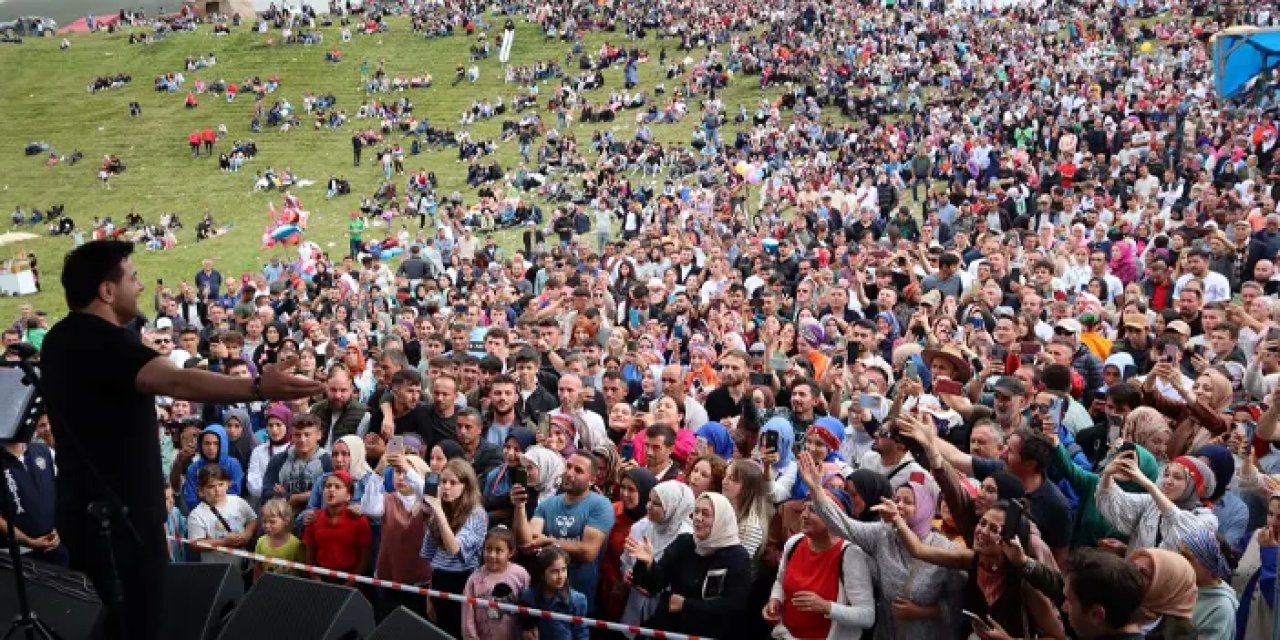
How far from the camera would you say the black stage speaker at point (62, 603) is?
3992 mm

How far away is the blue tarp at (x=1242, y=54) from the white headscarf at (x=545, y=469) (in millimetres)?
8479

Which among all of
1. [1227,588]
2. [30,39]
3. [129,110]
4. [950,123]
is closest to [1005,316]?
[1227,588]

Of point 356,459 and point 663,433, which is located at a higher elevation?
point 663,433

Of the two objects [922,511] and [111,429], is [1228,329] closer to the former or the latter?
[922,511]

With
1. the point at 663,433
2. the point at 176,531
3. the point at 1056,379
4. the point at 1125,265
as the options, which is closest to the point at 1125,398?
the point at 1056,379

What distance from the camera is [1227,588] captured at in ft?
15.6

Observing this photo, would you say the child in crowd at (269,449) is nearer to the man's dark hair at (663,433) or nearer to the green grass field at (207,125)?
the man's dark hair at (663,433)

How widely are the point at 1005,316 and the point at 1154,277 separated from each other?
108 inches

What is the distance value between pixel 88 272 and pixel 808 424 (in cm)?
456

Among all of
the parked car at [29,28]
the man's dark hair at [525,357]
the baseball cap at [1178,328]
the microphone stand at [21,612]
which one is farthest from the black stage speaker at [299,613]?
the parked car at [29,28]

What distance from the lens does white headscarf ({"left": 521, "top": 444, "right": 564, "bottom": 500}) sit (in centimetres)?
614

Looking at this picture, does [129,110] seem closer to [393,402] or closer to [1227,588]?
[393,402]

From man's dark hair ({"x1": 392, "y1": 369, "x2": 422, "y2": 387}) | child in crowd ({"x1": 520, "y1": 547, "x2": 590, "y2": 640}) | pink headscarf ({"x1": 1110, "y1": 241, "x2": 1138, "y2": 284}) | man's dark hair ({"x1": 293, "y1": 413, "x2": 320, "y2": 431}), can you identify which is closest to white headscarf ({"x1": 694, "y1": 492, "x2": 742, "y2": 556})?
child in crowd ({"x1": 520, "y1": 547, "x2": 590, "y2": 640})

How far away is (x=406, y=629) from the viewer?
4.66 m
